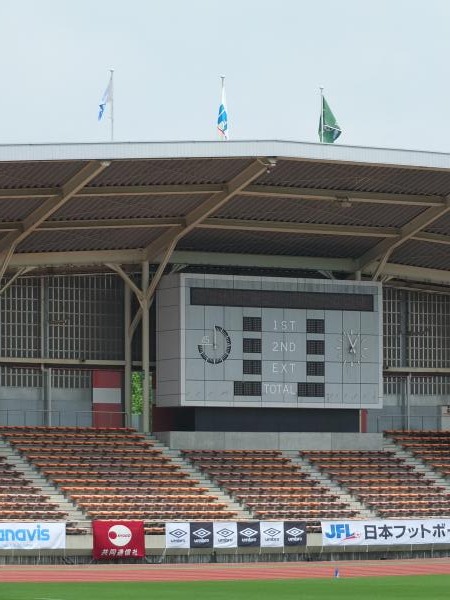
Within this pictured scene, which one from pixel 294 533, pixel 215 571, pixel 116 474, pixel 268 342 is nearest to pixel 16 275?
pixel 116 474

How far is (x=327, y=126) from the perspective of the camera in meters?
50.0

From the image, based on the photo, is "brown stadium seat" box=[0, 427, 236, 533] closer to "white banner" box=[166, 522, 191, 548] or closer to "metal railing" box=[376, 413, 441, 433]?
"white banner" box=[166, 522, 191, 548]

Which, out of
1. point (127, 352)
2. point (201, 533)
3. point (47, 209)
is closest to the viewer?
point (201, 533)

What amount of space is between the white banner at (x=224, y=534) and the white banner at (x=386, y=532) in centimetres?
311

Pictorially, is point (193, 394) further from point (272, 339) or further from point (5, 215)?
point (5, 215)

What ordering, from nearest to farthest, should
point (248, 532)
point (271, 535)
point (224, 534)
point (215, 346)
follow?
point (224, 534), point (248, 532), point (271, 535), point (215, 346)

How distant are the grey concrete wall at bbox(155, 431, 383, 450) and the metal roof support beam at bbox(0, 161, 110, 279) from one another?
344 inches

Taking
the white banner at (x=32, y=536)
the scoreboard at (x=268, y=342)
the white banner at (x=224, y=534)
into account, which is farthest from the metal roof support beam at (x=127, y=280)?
the white banner at (x=32, y=536)

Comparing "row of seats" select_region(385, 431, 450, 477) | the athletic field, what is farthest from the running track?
"row of seats" select_region(385, 431, 450, 477)

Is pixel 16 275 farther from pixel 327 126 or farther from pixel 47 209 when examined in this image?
pixel 327 126

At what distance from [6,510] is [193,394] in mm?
9354

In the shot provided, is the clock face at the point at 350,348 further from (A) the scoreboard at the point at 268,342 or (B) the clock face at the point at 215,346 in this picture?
(B) the clock face at the point at 215,346

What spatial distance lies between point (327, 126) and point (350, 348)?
9595 mm

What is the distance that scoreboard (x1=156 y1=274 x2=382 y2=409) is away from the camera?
5391cm
